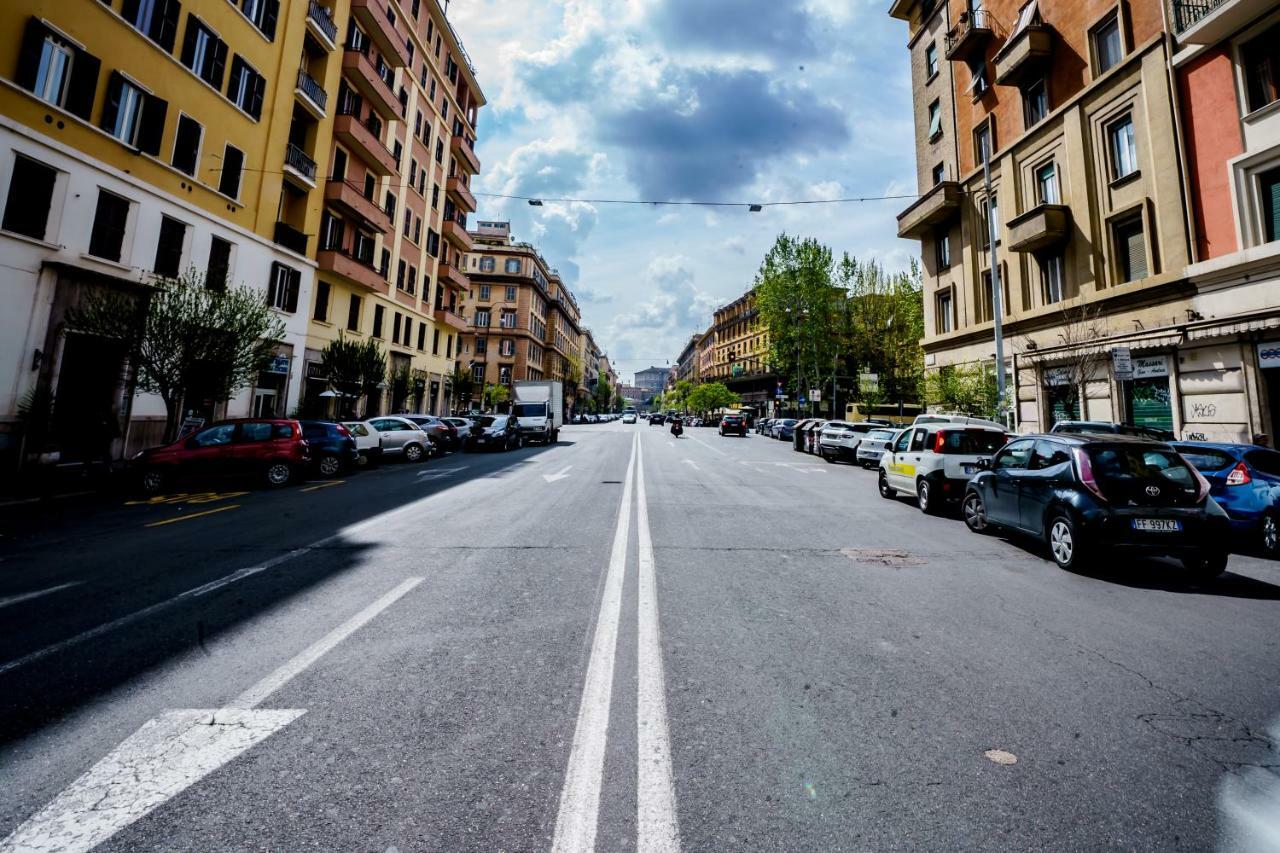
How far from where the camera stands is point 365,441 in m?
17.4

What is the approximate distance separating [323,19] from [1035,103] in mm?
30038

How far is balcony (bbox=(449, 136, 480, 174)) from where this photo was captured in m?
37.7

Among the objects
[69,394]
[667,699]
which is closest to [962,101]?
[667,699]

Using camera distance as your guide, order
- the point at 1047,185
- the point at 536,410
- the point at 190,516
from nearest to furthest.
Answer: the point at 190,516
the point at 1047,185
the point at 536,410

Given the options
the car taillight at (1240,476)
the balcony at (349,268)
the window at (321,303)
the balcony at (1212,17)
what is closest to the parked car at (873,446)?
the car taillight at (1240,476)

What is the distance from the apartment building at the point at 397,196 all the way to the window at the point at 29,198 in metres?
10.0

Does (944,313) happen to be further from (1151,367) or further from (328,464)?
(328,464)

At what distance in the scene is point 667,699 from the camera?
2.99 meters

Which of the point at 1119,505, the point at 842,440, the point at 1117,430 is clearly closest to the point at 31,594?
the point at 1119,505

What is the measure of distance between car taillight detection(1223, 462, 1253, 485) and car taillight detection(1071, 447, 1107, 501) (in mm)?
3503

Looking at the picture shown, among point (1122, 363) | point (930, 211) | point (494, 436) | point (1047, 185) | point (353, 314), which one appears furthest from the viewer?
point (353, 314)

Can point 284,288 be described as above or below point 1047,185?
below

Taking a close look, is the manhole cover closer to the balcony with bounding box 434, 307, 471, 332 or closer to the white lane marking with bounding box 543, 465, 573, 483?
the white lane marking with bounding box 543, 465, 573, 483

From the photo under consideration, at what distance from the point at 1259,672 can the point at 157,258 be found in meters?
24.3
